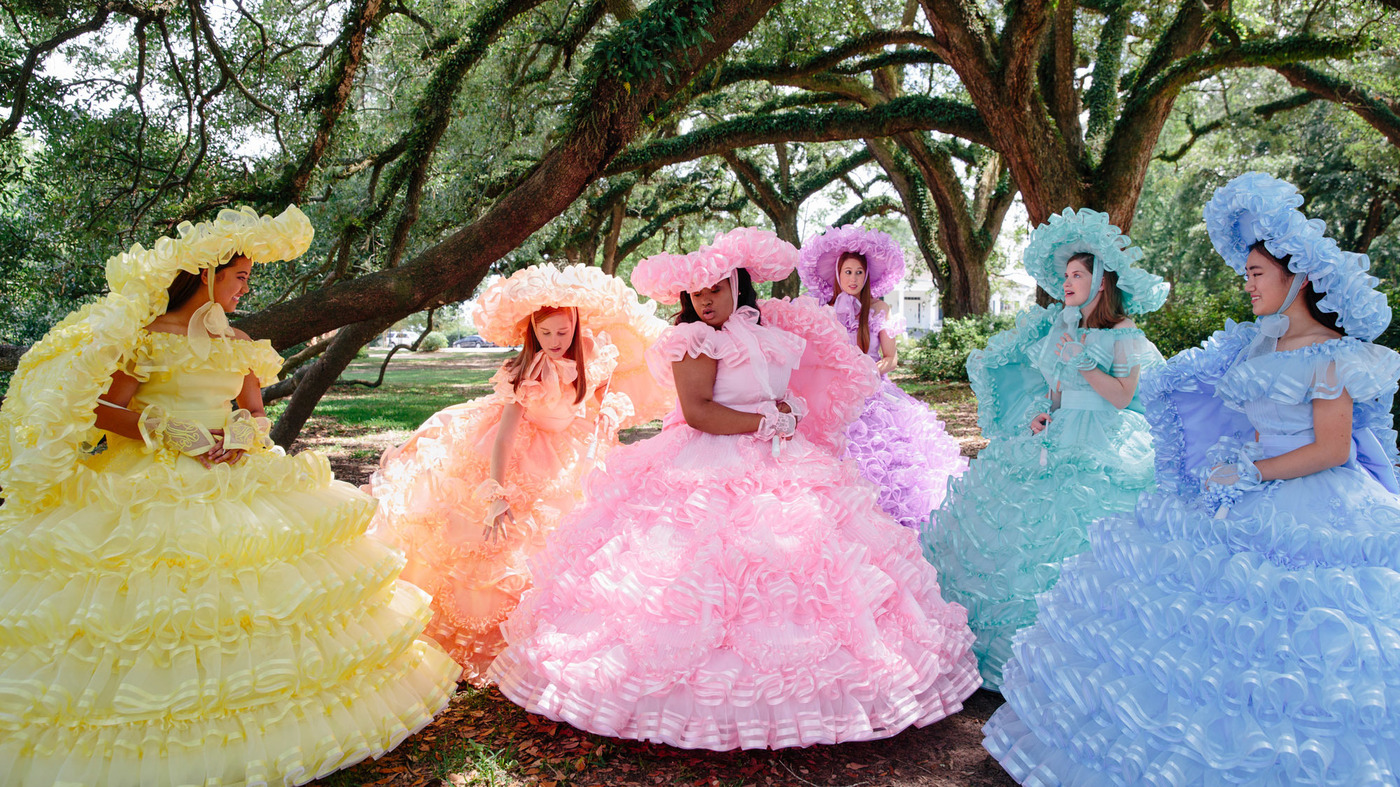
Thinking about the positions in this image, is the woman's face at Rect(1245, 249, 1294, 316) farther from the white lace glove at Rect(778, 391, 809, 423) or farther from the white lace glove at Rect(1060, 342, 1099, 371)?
the white lace glove at Rect(778, 391, 809, 423)

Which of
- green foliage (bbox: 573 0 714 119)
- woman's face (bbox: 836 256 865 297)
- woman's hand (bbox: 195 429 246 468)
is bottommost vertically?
woman's hand (bbox: 195 429 246 468)

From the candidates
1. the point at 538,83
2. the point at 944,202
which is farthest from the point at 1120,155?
the point at 538,83

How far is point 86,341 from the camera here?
10.3 ft

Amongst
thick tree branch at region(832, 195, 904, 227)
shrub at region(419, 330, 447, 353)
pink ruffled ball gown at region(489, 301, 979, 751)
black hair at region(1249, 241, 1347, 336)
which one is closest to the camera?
black hair at region(1249, 241, 1347, 336)

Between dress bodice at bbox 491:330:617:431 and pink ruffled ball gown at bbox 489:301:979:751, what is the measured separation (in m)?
0.76

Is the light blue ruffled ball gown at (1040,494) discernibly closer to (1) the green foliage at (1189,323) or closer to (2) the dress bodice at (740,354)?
(2) the dress bodice at (740,354)

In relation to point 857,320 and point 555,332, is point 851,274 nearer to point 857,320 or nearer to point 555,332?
point 857,320

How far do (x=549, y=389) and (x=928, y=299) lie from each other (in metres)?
64.8

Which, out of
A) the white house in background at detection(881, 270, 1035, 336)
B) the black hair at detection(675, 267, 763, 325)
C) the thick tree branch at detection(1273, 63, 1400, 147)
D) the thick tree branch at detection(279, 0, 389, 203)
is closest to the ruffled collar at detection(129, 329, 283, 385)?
the black hair at detection(675, 267, 763, 325)

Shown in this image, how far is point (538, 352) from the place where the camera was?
14.6 ft

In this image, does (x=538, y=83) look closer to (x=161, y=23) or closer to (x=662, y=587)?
(x=161, y=23)

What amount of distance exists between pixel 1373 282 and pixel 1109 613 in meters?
1.47

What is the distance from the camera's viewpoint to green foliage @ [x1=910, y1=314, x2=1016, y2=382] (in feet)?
55.2

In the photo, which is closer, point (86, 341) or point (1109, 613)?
point (1109, 613)
